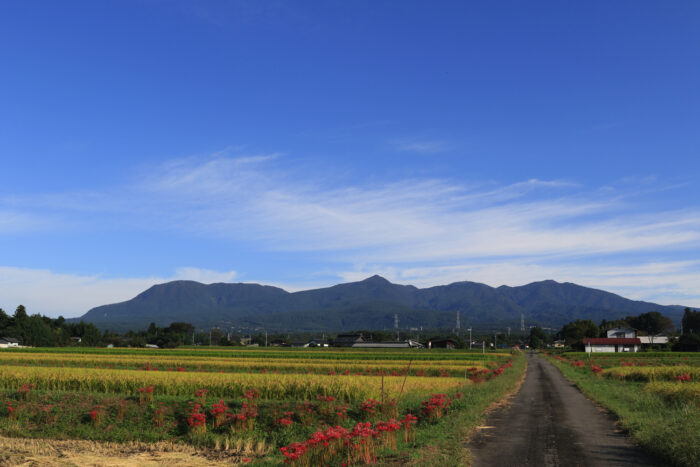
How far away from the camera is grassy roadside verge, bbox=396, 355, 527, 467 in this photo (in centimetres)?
1441

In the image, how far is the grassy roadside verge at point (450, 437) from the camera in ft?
47.3

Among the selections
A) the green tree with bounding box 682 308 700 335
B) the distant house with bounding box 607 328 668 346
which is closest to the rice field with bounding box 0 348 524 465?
the distant house with bounding box 607 328 668 346

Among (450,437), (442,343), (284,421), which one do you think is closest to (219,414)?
(284,421)

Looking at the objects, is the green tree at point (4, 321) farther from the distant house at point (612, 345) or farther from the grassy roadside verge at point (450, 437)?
the distant house at point (612, 345)

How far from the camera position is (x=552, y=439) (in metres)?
17.3

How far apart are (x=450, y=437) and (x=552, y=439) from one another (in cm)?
325

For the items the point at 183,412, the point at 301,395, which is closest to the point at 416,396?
the point at 301,395

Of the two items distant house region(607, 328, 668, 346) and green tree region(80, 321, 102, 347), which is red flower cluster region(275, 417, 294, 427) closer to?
green tree region(80, 321, 102, 347)

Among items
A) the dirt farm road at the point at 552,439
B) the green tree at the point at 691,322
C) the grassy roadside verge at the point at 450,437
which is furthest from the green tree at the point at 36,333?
the green tree at the point at 691,322

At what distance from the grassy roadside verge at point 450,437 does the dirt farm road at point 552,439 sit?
45 centimetres

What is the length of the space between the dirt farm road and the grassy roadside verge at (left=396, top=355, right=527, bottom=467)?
449mm

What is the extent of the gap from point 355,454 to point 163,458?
23.1 ft

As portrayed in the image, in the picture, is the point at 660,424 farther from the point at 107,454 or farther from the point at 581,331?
the point at 581,331

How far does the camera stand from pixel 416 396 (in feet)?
87.3
